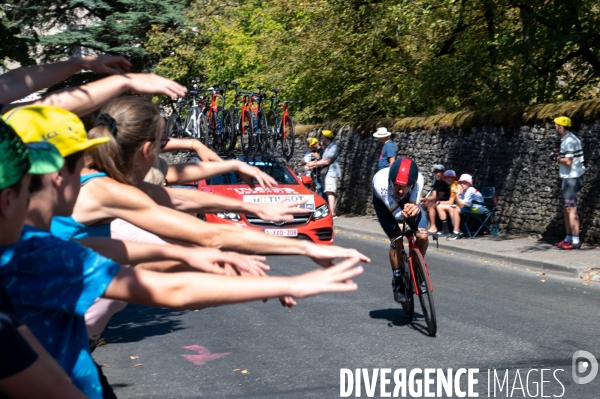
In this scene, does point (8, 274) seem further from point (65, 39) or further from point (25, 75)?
point (65, 39)

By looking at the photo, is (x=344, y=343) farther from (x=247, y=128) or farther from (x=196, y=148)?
(x=247, y=128)

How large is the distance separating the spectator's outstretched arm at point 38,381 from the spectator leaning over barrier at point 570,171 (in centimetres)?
1349

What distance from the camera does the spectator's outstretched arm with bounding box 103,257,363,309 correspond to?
2.28m

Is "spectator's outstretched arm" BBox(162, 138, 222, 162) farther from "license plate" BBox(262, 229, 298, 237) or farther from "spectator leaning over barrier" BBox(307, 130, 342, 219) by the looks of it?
"spectator leaning over barrier" BBox(307, 130, 342, 219)

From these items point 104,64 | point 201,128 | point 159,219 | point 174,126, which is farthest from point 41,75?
point 174,126

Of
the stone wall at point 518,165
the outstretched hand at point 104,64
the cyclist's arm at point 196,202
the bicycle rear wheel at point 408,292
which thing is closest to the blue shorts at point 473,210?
the stone wall at point 518,165

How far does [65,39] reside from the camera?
1496 inches

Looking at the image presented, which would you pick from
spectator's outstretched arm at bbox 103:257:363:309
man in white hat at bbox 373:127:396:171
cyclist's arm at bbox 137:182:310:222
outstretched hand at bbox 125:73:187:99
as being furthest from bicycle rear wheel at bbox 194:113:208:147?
spectator's outstretched arm at bbox 103:257:363:309

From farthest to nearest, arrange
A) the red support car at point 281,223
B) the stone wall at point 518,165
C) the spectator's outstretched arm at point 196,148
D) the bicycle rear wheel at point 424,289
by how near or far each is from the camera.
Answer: the stone wall at point 518,165 → the red support car at point 281,223 → the bicycle rear wheel at point 424,289 → the spectator's outstretched arm at point 196,148

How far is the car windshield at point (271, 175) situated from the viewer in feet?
50.6

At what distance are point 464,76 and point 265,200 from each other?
9.49 m

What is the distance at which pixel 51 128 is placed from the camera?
2.40m

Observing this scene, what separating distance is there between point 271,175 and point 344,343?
8.27 meters

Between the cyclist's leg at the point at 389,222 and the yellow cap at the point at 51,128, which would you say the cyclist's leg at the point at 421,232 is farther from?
the yellow cap at the point at 51,128
